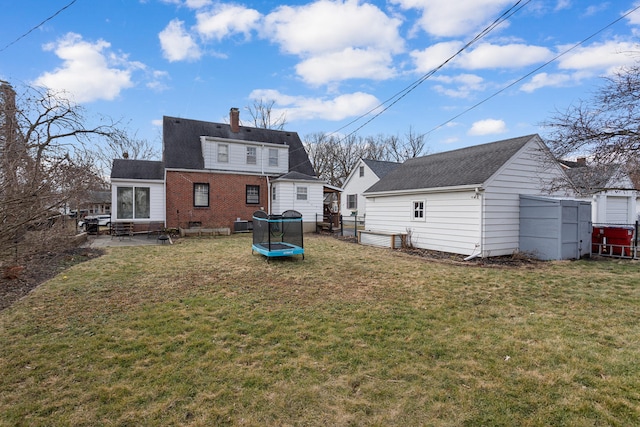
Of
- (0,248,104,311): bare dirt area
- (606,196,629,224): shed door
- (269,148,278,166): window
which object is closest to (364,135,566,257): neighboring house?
(269,148,278,166): window

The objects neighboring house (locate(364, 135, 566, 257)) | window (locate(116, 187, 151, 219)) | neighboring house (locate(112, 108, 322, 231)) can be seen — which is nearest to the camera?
neighboring house (locate(364, 135, 566, 257))

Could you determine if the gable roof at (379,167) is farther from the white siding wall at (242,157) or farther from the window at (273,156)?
the window at (273,156)

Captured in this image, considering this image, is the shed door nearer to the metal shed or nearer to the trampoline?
the metal shed

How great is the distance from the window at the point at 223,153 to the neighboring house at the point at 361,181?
14151 mm

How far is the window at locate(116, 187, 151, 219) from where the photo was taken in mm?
17000

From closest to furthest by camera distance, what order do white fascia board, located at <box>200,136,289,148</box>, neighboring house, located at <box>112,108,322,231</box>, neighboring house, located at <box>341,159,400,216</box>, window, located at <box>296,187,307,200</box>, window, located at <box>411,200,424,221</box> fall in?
window, located at <box>411,200,424,221</box> → neighboring house, located at <box>112,108,322,231</box> → white fascia board, located at <box>200,136,289,148</box> → window, located at <box>296,187,307,200</box> → neighboring house, located at <box>341,159,400,216</box>

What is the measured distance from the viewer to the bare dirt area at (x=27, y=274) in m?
5.82

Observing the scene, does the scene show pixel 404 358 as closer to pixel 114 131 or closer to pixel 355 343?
pixel 355 343

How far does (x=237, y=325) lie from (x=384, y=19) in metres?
10.7

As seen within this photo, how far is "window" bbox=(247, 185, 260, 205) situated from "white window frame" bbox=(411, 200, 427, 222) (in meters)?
10.0

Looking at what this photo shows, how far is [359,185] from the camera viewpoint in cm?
3073

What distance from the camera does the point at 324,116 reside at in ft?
88.7

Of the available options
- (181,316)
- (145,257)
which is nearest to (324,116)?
(145,257)

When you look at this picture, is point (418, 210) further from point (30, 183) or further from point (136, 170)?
point (136, 170)
